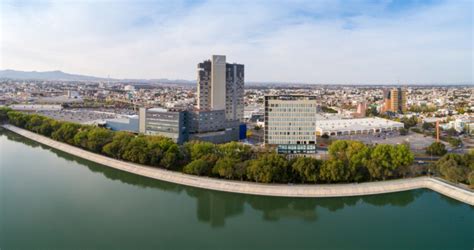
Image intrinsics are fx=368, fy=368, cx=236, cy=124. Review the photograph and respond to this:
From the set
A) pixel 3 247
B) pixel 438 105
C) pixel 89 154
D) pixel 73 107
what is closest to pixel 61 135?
pixel 89 154

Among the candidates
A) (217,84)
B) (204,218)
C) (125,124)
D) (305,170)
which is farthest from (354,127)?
(204,218)

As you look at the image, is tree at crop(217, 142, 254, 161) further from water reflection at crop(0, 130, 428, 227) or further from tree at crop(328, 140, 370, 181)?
tree at crop(328, 140, 370, 181)

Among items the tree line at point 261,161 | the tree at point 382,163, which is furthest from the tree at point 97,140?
the tree at point 382,163

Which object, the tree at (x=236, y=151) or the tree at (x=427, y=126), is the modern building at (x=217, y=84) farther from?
the tree at (x=427, y=126)

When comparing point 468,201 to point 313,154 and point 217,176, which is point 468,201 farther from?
point 217,176

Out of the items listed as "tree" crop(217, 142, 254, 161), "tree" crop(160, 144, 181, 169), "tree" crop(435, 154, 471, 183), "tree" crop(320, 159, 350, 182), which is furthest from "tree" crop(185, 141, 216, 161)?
"tree" crop(435, 154, 471, 183)

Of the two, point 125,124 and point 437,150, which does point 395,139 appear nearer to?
point 437,150
